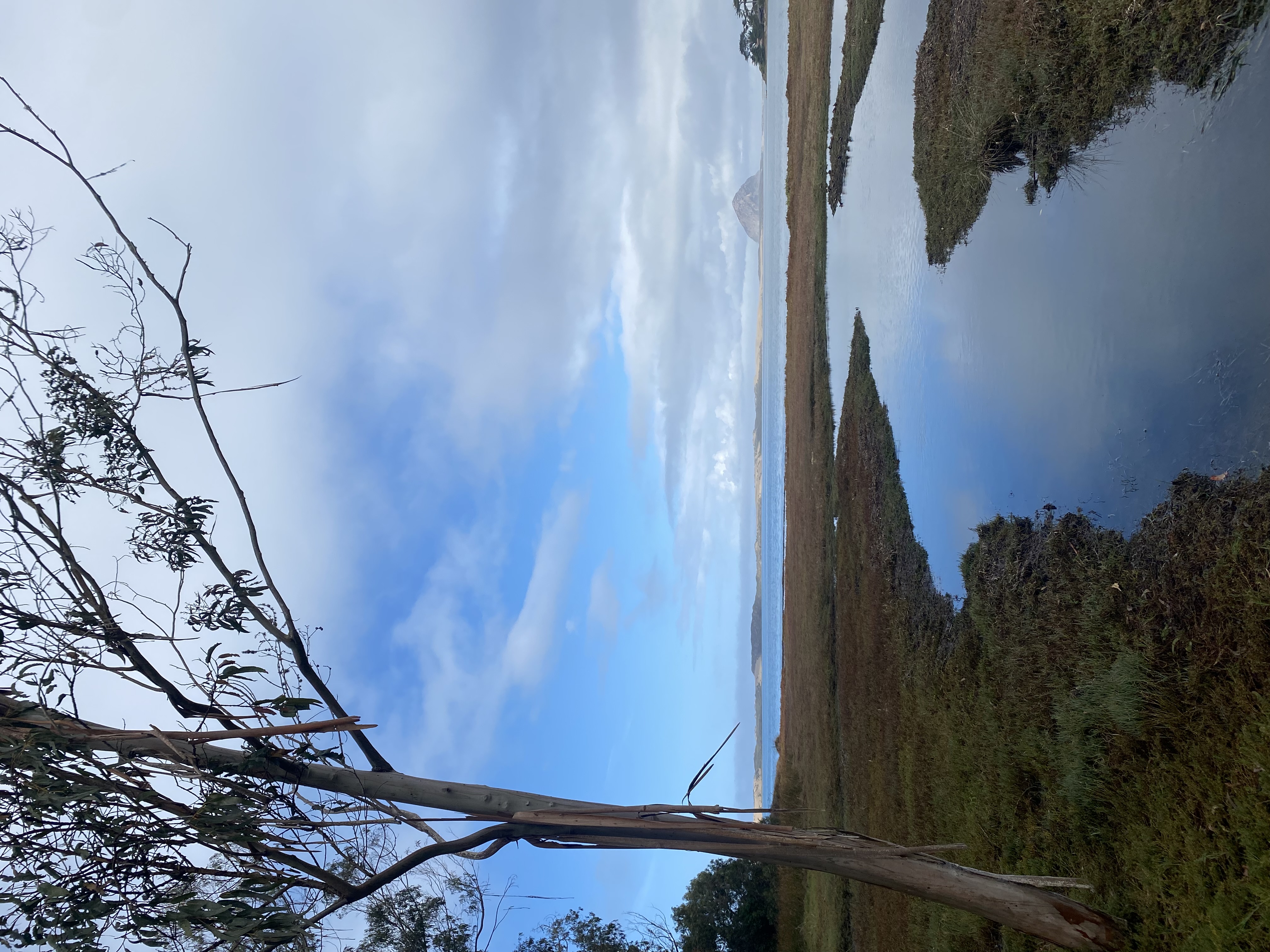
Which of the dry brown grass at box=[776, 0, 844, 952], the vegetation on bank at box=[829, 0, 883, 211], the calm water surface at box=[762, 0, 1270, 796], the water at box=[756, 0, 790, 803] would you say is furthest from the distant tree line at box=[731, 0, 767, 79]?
the calm water surface at box=[762, 0, 1270, 796]

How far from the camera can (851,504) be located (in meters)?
Answer: 17.4

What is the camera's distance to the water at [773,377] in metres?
38.1

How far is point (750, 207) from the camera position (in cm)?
8881

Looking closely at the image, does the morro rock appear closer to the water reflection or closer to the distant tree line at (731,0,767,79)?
the distant tree line at (731,0,767,79)

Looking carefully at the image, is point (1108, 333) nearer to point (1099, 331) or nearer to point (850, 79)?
point (1099, 331)

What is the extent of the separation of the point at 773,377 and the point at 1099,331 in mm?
35067

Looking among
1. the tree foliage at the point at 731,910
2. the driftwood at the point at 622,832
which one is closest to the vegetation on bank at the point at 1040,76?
the driftwood at the point at 622,832

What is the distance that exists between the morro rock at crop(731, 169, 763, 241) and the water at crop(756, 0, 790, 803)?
114ft

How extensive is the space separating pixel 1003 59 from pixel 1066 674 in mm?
7391

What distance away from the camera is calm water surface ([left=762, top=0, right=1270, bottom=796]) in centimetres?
631

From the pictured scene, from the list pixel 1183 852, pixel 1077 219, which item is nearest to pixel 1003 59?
pixel 1077 219

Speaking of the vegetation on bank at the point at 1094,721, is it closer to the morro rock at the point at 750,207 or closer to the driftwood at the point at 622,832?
the driftwood at the point at 622,832

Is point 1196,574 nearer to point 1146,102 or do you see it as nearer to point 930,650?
point 1146,102

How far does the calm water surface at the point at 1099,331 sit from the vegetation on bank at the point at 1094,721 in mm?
541
